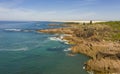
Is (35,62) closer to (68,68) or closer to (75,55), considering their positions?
(68,68)

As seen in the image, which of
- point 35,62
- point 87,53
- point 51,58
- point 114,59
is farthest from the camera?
point 87,53

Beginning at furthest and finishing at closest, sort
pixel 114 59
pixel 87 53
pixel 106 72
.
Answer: pixel 87 53
pixel 114 59
pixel 106 72

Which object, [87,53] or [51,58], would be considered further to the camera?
[87,53]

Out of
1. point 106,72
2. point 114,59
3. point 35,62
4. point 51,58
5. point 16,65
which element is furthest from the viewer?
point 51,58

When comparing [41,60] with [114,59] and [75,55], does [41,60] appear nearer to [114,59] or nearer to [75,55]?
[75,55]

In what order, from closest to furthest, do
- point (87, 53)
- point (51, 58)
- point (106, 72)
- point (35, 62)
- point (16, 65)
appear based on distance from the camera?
point (106, 72) → point (16, 65) → point (35, 62) → point (51, 58) → point (87, 53)

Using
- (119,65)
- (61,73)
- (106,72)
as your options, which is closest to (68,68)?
(61,73)

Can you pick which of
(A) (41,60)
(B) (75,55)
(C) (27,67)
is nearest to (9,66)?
(C) (27,67)

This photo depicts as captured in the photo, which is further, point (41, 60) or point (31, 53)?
point (31, 53)

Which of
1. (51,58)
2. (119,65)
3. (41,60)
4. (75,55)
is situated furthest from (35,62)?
(119,65)
